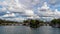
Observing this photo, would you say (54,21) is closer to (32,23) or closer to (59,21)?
(59,21)

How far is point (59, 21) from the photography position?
11650 centimetres

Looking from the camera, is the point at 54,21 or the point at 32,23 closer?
the point at 32,23

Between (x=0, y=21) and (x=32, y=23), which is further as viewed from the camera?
(x=0, y=21)

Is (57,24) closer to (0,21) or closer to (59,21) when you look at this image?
(59,21)

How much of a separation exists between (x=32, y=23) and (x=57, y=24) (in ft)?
55.0

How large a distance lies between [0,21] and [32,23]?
3772cm

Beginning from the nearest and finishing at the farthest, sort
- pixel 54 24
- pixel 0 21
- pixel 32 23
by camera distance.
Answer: pixel 32 23 < pixel 54 24 < pixel 0 21

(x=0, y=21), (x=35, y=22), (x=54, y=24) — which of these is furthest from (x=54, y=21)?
(x=0, y=21)

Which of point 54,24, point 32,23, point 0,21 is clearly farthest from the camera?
point 0,21

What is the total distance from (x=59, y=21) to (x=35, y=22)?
17534 mm

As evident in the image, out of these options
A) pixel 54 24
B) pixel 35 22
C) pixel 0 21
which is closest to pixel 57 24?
pixel 54 24

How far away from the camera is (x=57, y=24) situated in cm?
11338

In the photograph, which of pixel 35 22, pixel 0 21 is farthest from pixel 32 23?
pixel 0 21

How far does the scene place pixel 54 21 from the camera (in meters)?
119
